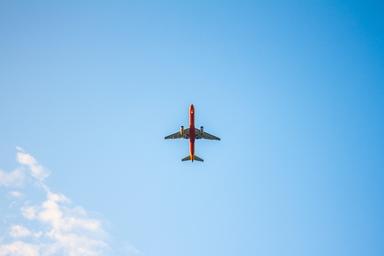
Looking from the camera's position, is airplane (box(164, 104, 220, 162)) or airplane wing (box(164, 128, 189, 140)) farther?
airplane wing (box(164, 128, 189, 140))

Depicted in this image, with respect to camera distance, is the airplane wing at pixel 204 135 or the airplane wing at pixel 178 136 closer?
the airplane wing at pixel 178 136

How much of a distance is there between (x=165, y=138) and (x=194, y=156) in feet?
29.9

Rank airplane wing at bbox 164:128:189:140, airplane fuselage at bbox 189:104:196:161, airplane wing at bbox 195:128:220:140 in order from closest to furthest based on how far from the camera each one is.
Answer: airplane fuselage at bbox 189:104:196:161 → airplane wing at bbox 164:128:189:140 → airplane wing at bbox 195:128:220:140

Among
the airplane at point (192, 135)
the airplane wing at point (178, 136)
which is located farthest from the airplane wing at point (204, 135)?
the airplane wing at point (178, 136)

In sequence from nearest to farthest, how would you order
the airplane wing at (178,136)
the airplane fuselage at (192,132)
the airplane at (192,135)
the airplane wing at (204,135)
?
the airplane fuselage at (192,132) < the airplane at (192,135) < the airplane wing at (178,136) < the airplane wing at (204,135)

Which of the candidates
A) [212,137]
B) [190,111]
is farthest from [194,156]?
[190,111]

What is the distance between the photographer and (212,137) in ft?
510

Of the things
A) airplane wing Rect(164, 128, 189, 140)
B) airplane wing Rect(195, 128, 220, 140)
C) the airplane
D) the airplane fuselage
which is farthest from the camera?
airplane wing Rect(195, 128, 220, 140)

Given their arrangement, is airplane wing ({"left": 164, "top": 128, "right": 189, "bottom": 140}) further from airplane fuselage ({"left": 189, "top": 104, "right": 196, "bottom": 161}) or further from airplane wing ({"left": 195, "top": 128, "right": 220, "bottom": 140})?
airplane wing ({"left": 195, "top": 128, "right": 220, "bottom": 140})

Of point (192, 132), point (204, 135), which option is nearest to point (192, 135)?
point (192, 132)

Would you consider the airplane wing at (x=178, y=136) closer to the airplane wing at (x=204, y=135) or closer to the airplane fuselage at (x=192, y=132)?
the airplane fuselage at (x=192, y=132)

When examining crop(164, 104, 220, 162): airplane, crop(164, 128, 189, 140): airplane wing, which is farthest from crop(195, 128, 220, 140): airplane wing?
crop(164, 128, 189, 140): airplane wing

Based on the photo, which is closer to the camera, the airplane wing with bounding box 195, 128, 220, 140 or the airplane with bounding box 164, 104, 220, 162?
the airplane with bounding box 164, 104, 220, 162

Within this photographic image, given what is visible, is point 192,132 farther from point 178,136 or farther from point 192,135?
point 178,136
